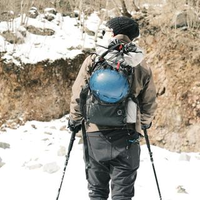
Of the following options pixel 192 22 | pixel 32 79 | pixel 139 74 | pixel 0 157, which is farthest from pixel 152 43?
pixel 139 74

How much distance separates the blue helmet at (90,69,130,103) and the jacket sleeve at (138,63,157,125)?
256 mm

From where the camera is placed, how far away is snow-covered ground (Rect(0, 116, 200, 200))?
12.4 ft

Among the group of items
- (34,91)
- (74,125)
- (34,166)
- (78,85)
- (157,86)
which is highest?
(78,85)

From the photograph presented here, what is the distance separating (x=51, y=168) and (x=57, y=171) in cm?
9

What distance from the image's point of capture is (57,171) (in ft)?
14.6

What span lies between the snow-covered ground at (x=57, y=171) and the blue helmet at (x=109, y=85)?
183 cm

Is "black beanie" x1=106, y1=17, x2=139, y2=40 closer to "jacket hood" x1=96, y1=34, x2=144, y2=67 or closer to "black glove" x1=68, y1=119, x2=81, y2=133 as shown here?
"jacket hood" x1=96, y1=34, x2=144, y2=67

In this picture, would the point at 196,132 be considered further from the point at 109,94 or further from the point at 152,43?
the point at 109,94

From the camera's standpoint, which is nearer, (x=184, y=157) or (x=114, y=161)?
(x=114, y=161)

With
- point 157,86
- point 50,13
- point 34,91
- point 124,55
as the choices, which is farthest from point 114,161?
point 50,13

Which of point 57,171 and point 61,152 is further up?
point 57,171

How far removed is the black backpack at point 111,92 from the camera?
7.39 ft

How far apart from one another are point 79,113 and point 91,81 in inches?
15.5

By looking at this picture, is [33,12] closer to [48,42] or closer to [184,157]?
[48,42]
